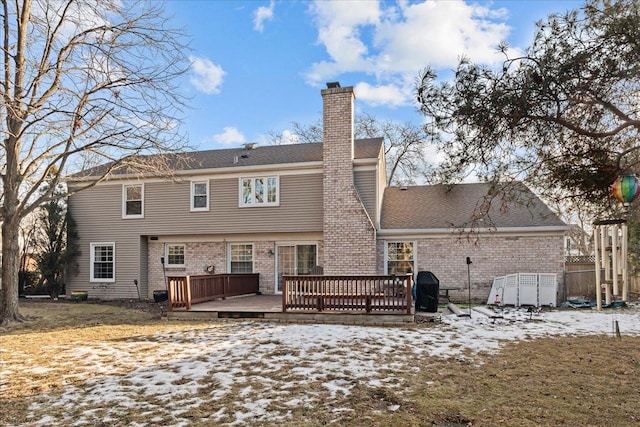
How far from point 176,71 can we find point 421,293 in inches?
326

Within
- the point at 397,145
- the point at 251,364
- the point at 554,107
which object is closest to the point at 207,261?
the point at 251,364

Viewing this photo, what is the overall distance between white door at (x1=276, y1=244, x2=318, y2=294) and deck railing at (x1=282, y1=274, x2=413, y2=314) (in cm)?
444

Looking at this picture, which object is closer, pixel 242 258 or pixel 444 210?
pixel 444 210

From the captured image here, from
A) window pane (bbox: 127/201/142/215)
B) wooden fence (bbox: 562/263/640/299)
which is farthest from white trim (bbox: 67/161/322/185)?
wooden fence (bbox: 562/263/640/299)

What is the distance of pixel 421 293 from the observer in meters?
11.3

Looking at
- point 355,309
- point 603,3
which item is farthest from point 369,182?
point 603,3

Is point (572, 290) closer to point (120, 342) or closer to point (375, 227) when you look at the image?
point (375, 227)

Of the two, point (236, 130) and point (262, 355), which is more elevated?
point (236, 130)

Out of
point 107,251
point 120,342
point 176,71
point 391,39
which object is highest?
point 391,39

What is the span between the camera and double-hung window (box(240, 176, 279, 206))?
14.9 m

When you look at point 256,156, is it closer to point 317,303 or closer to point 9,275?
point 317,303

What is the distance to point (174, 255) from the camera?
53.3 ft

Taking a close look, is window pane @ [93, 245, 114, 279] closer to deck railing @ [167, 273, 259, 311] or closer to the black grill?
deck railing @ [167, 273, 259, 311]

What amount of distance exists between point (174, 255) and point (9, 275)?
6004 millimetres
